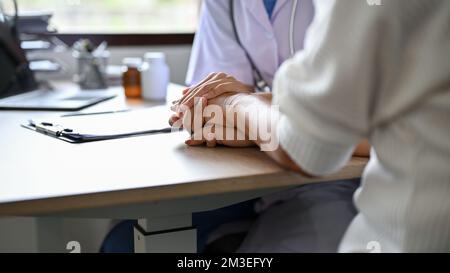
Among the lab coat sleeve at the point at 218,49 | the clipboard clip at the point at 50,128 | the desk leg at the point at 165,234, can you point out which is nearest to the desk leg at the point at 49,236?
the clipboard clip at the point at 50,128

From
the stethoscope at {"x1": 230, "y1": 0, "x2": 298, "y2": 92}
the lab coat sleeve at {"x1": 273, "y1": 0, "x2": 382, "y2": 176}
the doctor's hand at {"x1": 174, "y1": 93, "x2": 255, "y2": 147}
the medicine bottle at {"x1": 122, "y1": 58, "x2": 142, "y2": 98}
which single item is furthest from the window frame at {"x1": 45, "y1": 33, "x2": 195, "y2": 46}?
the lab coat sleeve at {"x1": 273, "y1": 0, "x2": 382, "y2": 176}

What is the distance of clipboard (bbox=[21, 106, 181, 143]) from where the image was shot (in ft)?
3.08

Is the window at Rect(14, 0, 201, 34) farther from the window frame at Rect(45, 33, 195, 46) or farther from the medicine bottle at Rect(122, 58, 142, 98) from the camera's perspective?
the medicine bottle at Rect(122, 58, 142, 98)

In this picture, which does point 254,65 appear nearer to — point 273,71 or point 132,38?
point 273,71

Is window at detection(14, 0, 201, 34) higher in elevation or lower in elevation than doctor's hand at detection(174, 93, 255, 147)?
higher

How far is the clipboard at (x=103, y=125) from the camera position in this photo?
3.08 ft

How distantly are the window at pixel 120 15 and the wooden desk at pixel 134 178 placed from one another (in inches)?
48.0

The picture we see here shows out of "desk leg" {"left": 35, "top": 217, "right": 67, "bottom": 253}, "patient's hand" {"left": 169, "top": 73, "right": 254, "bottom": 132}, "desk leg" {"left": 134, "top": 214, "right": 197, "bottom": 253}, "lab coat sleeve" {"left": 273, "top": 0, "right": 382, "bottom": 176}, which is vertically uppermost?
"lab coat sleeve" {"left": 273, "top": 0, "right": 382, "bottom": 176}

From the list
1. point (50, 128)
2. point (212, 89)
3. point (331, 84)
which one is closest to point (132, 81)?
point (50, 128)

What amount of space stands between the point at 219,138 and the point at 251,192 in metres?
0.14

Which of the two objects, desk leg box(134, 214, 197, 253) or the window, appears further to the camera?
the window

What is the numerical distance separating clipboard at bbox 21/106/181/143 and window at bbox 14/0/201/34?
995mm

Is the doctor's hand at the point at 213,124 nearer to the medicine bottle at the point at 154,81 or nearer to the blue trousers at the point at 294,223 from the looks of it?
the blue trousers at the point at 294,223

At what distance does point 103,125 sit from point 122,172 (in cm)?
31
